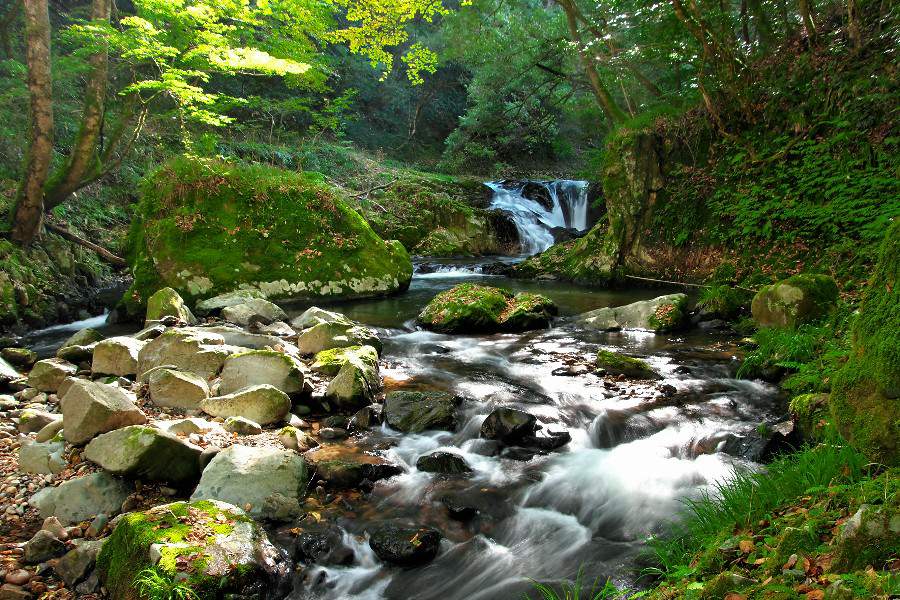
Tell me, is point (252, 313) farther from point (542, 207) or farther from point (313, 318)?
point (542, 207)

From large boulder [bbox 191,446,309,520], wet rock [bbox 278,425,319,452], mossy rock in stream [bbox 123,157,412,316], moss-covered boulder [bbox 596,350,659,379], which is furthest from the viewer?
mossy rock in stream [bbox 123,157,412,316]

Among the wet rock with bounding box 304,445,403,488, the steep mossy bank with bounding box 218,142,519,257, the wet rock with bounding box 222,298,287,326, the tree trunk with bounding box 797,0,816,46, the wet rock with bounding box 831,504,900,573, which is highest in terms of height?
the tree trunk with bounding box 797,0,816,46

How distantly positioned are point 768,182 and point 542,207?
449 inches

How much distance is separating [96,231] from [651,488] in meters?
14.8

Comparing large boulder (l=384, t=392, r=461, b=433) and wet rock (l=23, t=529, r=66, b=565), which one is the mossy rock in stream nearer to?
large boulder (l=384, t=392, r=461, b=433)

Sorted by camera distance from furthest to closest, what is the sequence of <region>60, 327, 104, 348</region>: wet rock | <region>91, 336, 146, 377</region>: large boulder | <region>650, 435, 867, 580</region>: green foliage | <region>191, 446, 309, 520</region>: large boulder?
<region>60, 327, 104, 348</region>: wet rock
<region>91, 336, 146, 377</region>: large boulder
<region>191, 446, 309, 520</region>: large boulder
<region>650, 435, 867, 580</region>: green foliage

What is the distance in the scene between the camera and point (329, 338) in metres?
6.75

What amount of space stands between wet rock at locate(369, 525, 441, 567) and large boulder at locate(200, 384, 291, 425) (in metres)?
1.88

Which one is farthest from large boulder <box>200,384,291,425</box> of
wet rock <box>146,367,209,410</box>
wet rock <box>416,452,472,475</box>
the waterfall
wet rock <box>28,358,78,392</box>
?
the waterfall

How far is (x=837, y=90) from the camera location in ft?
29.6

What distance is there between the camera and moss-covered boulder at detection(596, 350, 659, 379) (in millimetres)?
5953

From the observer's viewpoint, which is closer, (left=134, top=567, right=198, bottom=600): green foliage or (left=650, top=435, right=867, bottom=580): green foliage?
(left=134, top=567, right=198, bottom=600): green foliage

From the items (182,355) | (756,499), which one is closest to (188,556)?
(756,499)

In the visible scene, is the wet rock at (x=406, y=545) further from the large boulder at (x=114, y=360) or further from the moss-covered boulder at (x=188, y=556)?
the large boulder at (x=114, y=360)
